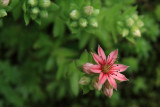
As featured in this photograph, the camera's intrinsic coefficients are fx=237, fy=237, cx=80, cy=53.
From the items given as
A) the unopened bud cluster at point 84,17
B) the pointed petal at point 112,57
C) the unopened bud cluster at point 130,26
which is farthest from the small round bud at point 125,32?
the pointed petal at point 112,57

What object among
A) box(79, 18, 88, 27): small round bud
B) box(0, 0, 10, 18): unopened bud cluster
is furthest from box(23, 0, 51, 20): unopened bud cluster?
box(79, 18, 88, 27): small round bud

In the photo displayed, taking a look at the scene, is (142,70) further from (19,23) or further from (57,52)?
(19,23)

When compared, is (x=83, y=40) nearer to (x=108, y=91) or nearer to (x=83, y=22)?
(x=83, y=22)

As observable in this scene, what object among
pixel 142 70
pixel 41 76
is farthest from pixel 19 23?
pixel 142 70

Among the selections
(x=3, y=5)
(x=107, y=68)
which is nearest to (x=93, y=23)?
(x=107, y=68)

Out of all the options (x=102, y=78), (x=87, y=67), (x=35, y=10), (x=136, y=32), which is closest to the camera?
(x=102, y=78)

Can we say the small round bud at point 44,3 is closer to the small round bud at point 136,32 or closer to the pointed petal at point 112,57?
the pointed petal at point 112,57
